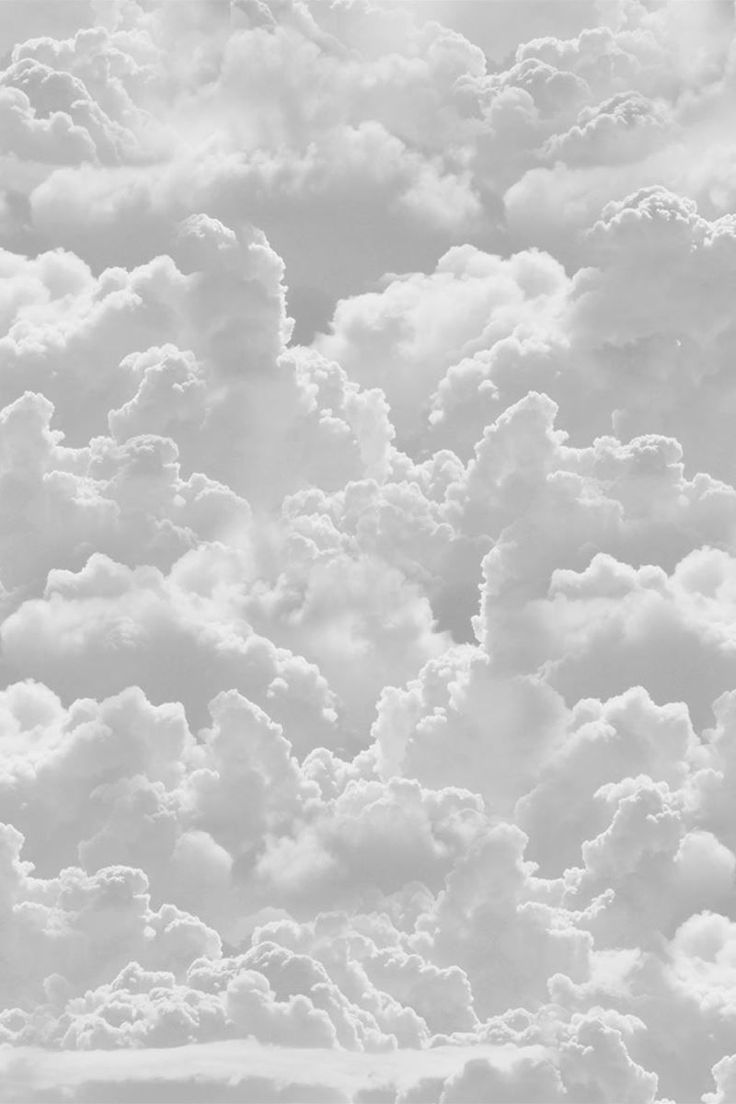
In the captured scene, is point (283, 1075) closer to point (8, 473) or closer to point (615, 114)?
point (8, 473)

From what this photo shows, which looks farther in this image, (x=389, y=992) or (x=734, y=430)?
(x=734, y=430)

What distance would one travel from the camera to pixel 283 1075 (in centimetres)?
3366

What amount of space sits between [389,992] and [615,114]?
71.2ft

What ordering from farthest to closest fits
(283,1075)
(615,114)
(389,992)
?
1. (615,114)
2. (389,992)
3. (283,1075)

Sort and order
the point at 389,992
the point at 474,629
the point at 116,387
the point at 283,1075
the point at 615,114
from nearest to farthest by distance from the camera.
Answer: the point at 283,1075 < the point at 389,992 < the point at 474,629 < the point at 116,387 < the point at 615,114

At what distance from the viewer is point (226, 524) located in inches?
1711

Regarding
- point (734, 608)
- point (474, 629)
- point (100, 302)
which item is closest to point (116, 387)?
point (100, 302)

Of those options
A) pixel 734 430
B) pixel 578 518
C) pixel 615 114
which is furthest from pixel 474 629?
pixel 615 114

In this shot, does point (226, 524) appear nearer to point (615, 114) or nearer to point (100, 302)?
point (100, 302)

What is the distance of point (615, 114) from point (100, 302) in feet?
37.1

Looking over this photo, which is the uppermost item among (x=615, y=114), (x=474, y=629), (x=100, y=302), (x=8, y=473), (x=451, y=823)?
(x=615, y=114)

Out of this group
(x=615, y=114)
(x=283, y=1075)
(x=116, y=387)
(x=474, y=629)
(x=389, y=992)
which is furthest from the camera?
(x=615, y=114)

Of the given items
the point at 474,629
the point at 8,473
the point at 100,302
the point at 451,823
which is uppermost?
the point at 100,302

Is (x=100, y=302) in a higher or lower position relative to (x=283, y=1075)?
higher
